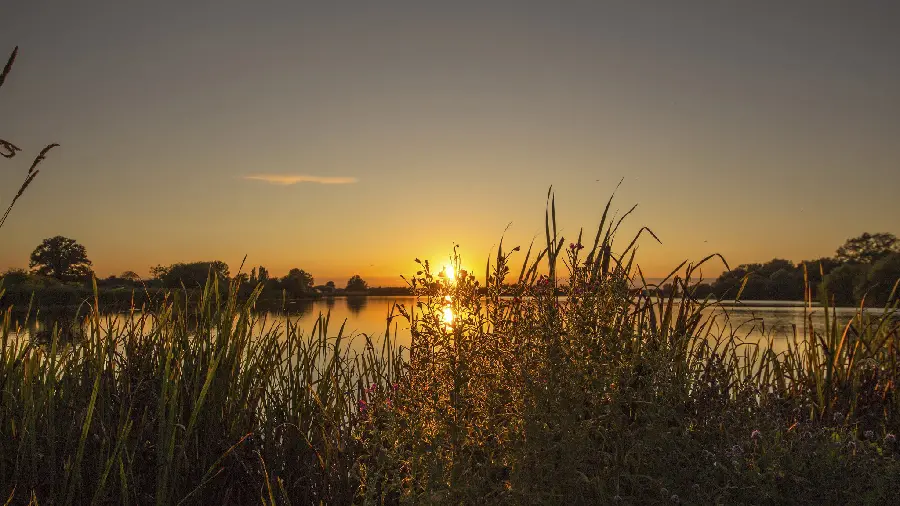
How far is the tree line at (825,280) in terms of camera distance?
4746 mm

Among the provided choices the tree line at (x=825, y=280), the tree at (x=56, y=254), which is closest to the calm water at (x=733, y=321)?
the tree line at (x=825, y=280)

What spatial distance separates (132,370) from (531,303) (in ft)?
8.00

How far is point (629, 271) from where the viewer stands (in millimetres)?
A: 3887

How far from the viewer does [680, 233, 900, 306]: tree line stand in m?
4.75

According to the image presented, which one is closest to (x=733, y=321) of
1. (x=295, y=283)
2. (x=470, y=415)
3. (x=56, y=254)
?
(x=295, y=283)

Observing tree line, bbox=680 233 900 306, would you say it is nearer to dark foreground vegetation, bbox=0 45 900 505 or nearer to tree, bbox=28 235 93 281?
dark foreground vegetation, bbox=0 45 900 505

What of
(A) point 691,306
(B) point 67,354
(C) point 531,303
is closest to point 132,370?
(B) point 67,354

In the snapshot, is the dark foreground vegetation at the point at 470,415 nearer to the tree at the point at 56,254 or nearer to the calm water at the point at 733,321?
the calm water at the point at 733,321

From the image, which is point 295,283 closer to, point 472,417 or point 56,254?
point 472,417

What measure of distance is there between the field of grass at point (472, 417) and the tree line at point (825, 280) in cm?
55

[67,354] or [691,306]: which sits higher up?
[691,306]

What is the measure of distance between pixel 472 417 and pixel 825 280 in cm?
366

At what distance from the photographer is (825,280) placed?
16.0ft

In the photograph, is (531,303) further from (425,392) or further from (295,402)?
(295,402)
